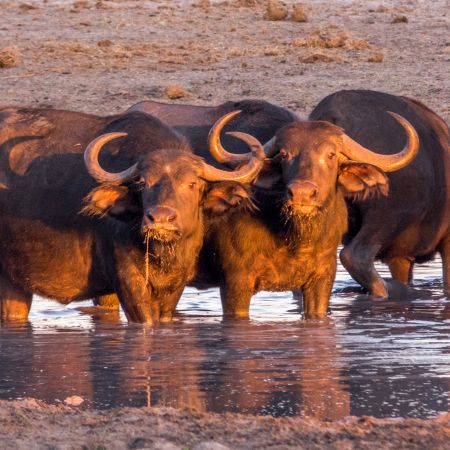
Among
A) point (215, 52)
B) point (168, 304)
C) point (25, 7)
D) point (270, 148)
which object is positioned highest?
point (270, 148)

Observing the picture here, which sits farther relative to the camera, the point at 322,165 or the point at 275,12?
the point at 275,12

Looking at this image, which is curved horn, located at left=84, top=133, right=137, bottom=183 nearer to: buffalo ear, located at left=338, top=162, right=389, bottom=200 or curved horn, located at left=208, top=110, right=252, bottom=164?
curved horn, located at left=208, top=110, right=252, bottom=164

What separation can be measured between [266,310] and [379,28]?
63.1 ft

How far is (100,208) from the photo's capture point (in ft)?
31.5

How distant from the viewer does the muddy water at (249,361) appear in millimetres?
7270

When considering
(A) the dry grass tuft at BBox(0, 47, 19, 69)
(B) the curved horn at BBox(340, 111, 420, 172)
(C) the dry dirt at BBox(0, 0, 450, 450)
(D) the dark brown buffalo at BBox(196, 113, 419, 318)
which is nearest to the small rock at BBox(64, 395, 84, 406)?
(D) the dark brown buffalo at BBox(196, 113, 419, 318)

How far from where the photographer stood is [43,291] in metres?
10.4

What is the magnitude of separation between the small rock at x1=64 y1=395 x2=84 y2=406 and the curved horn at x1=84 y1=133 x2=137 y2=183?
2.57 metres

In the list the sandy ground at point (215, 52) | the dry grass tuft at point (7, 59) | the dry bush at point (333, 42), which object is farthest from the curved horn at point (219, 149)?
the dry bush at point (333, 42)

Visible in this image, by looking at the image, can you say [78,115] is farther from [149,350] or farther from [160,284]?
[149,350]

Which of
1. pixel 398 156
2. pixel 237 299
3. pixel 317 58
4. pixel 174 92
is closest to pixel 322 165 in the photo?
pixel 398 156

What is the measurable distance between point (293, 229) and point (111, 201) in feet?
4.27

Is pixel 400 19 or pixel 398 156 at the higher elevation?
pixel 398 156

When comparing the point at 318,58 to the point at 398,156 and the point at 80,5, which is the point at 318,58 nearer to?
the point at 80,5
